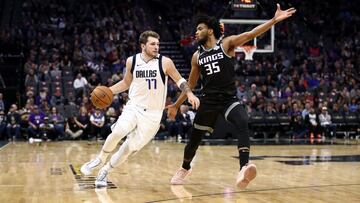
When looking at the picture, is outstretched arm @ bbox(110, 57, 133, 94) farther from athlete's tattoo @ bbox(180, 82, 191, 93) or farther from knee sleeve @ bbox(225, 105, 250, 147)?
knee sleeve @ bbox(225, 105, 250, 147)

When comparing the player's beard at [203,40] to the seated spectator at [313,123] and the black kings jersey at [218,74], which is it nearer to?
the black kings jersey at [218,74]

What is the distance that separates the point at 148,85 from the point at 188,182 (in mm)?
1489

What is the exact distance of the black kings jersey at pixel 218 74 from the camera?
7684 millimetres

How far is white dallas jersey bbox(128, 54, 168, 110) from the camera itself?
788 cm

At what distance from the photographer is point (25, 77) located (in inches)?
873

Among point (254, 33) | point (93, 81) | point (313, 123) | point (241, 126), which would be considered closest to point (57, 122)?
point (93, 81)

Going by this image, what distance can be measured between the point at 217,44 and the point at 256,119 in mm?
14084

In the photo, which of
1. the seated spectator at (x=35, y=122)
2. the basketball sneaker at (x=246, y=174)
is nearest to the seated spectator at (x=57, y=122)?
Result: the seated spectator at (x=35, y=122)

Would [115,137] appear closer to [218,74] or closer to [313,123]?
[218,74]

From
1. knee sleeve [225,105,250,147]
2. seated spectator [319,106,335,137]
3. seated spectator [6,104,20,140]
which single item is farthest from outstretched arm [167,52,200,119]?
seated spectator [319,106,335,137]

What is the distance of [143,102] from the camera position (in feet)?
25.8

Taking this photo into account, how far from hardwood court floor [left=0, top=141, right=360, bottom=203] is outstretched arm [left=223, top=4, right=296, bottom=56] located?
1.80m

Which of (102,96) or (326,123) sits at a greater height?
(102,96)

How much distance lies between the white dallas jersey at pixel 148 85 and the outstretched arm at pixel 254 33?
3.03ft
